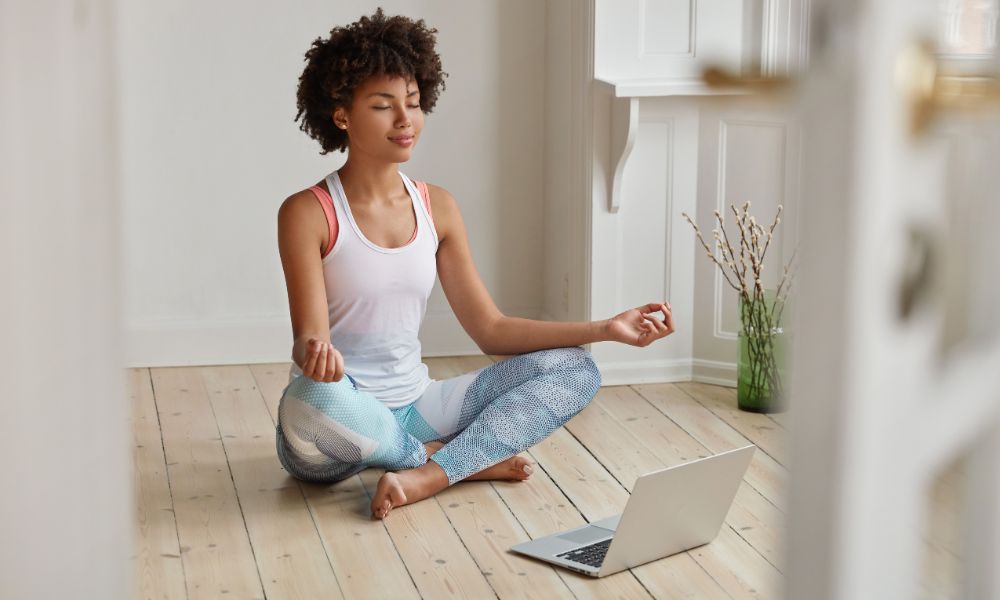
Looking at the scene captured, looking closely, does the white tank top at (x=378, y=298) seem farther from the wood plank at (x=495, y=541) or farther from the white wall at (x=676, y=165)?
the white wall at (x=676, y=165)

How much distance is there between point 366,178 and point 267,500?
695 mm

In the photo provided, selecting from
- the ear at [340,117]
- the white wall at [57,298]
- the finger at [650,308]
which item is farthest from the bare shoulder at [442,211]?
the white wall at [57,298]

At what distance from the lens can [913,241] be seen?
687 mm

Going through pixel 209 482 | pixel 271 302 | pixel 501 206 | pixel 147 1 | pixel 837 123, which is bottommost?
pixel 209 482

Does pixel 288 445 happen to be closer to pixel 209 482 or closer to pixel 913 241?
pixel 209 482

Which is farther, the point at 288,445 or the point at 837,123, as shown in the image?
the point at 288,445

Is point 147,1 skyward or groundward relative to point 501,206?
skyward

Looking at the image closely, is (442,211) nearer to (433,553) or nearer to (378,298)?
(378,298)

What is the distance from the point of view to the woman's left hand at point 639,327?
249 cm

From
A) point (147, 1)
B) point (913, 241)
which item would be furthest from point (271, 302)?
point (913, 241)

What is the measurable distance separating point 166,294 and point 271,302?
0.99 feet

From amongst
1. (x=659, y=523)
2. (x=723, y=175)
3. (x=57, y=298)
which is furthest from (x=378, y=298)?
(x=57, y=298)

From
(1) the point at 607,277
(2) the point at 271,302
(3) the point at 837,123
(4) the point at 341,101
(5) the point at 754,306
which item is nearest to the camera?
(3) the point at 837,123

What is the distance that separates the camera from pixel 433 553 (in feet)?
7.45
